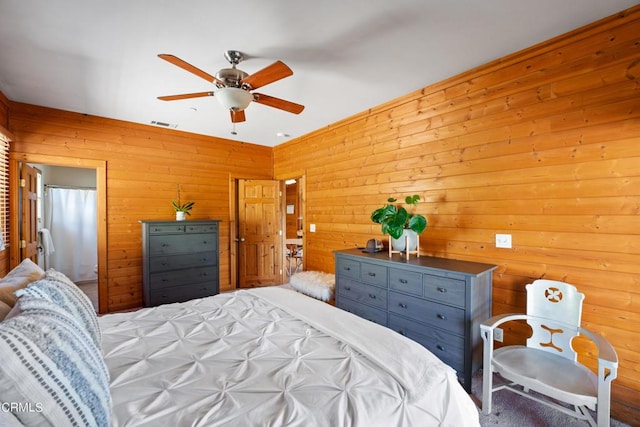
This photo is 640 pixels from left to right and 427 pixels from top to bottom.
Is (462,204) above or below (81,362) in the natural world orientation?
above

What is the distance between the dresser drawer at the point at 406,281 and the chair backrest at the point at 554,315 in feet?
2.51

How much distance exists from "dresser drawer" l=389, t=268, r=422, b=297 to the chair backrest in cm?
76

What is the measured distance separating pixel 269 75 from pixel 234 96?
0.35m

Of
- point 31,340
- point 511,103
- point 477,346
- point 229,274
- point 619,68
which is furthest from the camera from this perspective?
point 229,274

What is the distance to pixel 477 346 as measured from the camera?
218 cm

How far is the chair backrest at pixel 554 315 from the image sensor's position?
1846 millimetres

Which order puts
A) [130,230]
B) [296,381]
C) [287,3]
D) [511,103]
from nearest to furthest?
[296,381]
[287,3]
[511,103]
[130,230]

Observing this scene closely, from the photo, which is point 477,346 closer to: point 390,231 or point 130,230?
point 390,231

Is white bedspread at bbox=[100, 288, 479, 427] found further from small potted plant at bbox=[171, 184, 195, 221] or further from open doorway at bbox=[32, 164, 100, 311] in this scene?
open doorway at bbox=[32, 164, 100, 311]

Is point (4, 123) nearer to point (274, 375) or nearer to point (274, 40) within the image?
point (274, 40)

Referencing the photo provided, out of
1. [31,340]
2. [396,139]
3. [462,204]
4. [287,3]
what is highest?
[287,3]

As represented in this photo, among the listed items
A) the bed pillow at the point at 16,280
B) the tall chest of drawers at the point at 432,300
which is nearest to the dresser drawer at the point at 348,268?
the tall chest of drawers at the point at 432,300

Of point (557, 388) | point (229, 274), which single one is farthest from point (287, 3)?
point (229, 274)

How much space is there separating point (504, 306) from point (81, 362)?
8.98 feet
